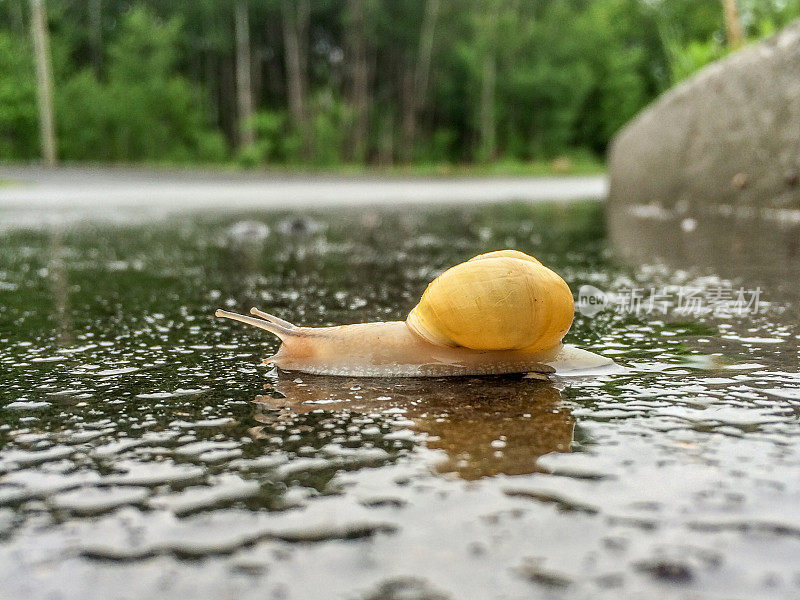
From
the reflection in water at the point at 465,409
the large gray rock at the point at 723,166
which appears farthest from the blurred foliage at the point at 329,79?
the reflection in water at the point at 465,409

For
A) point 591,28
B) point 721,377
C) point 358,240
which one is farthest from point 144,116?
point 721,377

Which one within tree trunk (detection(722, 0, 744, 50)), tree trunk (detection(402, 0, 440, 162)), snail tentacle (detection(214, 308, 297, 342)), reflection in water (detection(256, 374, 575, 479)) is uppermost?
tree trunk (detection(402, 0, 440, 162))

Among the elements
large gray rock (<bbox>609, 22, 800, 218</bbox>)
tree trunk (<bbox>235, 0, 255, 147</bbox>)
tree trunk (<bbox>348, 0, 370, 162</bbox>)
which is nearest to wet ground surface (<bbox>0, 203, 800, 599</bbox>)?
large gray rock (<bbox>609, 22, 800, 218</bbox>)

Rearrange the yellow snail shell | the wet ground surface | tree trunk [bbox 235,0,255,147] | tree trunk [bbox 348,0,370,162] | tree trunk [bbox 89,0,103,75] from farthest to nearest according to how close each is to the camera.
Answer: tree trunk [bbox 89,0,103,75] → tree trunk [bbox 348,0,370,162] → tree trunk [bbox 235,0,255,147] → the yellow snail shell → the wet ground surface

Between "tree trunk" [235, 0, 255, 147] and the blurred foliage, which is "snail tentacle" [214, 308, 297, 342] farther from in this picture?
"tree trunk" [235, 0, 255, 147]

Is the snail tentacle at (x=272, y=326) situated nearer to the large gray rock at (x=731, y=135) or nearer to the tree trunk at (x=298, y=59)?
the large gray rock at (x=731, y=135)
